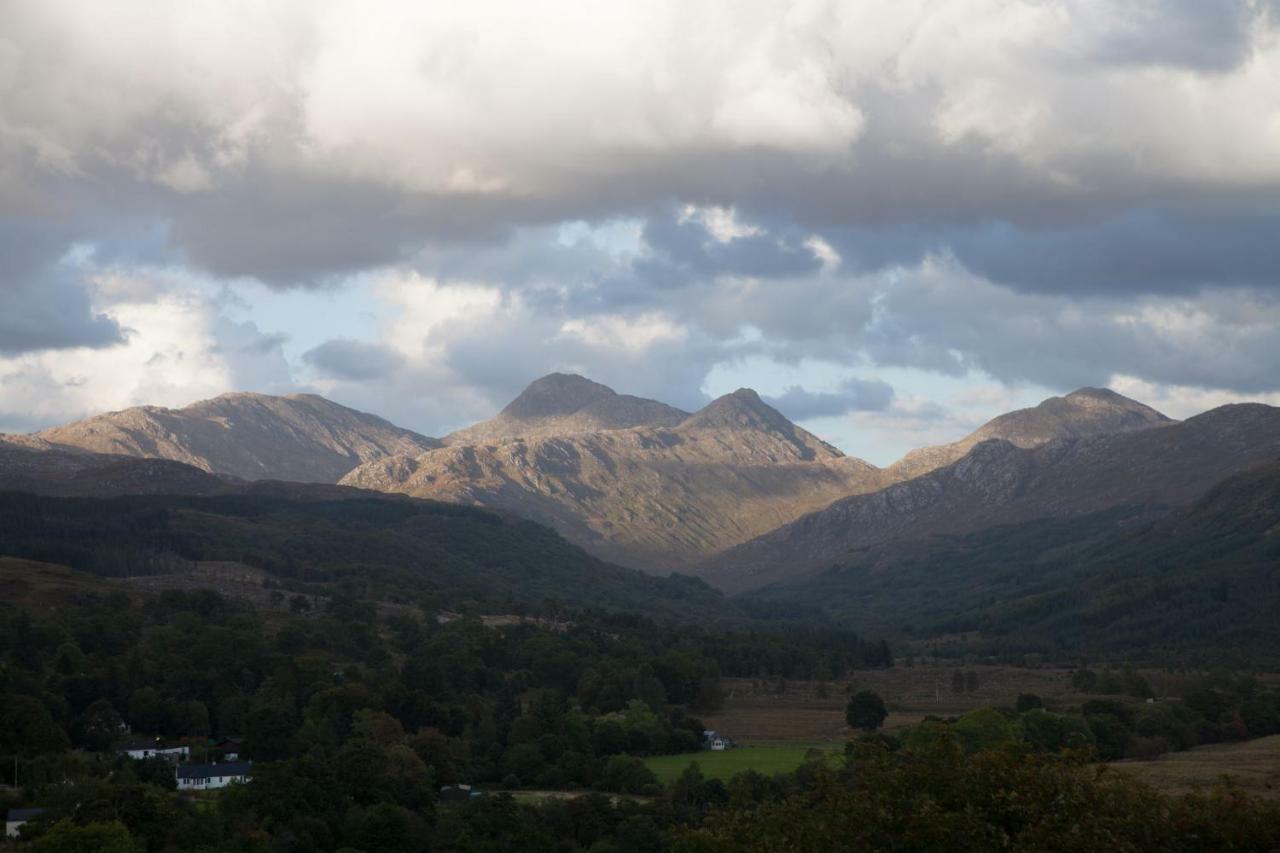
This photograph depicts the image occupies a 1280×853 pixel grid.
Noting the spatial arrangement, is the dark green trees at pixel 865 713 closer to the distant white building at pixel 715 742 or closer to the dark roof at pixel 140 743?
the distant white building at pixel 715 742

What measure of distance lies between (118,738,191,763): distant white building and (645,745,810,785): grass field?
5076 centimetres

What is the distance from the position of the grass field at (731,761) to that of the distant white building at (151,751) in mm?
50756

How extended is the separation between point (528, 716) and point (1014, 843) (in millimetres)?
119682

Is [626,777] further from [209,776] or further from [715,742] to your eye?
[209,776]

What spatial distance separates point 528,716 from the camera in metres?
169

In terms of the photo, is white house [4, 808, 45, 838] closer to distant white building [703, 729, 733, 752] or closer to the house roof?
the house roof

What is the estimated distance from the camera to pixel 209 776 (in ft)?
446

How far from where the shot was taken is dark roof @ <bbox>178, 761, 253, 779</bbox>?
134875 millimetres

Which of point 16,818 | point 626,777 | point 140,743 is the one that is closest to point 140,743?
point 140,743

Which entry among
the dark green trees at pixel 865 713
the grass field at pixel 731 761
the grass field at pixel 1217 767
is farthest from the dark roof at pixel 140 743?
the grass field at pixel 1217 767

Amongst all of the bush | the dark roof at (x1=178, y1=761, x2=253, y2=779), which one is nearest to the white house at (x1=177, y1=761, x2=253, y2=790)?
the dark roof at (x1=178, y1=761, x2=253, y2=779)

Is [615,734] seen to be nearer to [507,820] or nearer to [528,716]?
[528,716]

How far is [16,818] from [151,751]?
44.8 meters

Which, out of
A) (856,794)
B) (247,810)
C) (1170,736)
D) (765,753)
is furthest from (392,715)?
(856,794)
